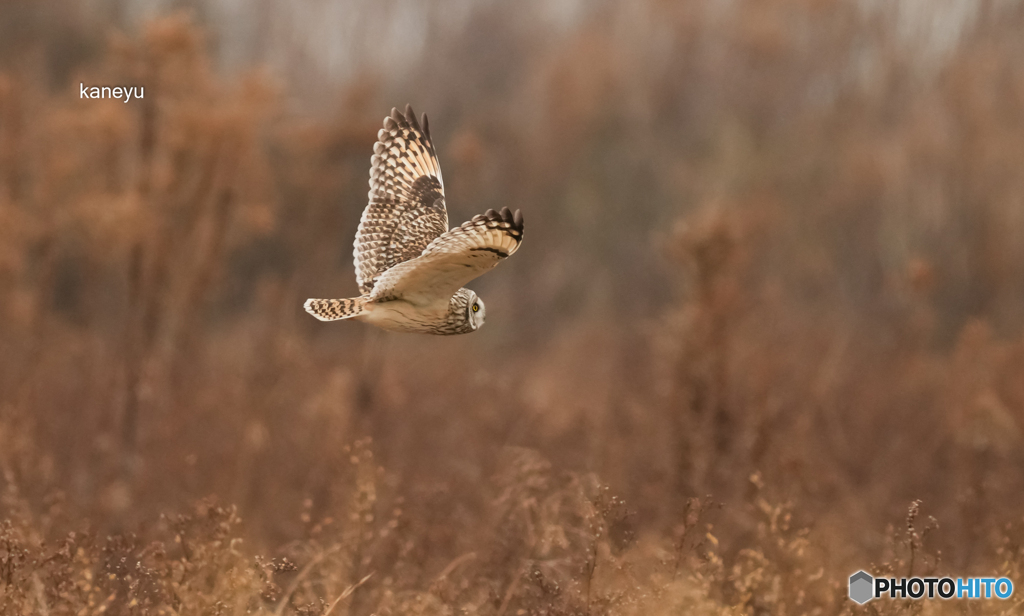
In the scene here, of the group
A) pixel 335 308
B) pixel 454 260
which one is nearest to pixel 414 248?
pixel 335 308

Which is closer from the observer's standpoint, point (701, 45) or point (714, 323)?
point (714, 323)

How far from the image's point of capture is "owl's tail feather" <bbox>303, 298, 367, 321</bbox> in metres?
4.10

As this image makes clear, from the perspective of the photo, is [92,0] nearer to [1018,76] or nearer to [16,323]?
[16,323]

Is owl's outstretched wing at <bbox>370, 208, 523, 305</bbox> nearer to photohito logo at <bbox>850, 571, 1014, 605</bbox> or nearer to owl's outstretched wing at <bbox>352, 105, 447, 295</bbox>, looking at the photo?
owl's outstretched wing at <bbox>352, 105, 447, 295</bbox>

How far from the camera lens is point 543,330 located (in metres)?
26.4

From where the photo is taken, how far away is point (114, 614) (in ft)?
15.2

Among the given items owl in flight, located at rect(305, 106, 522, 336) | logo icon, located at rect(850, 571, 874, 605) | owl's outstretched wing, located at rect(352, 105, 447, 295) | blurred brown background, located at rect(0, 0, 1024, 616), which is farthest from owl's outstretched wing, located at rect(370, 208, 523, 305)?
logo icon, located at rect(850, 571, 874, 605)

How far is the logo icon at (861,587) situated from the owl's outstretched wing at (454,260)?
2902 millimetres

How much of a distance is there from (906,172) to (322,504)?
19.9m

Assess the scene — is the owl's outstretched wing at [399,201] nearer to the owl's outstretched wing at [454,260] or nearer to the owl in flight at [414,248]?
the owl in flight at [414,248]

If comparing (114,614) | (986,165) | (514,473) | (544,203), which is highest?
(544,203)

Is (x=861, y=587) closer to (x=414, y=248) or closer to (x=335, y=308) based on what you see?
(x=414, y=248)

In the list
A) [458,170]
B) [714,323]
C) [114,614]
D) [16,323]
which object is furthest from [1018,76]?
[114,614]

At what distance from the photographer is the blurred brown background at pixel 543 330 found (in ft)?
17.8
